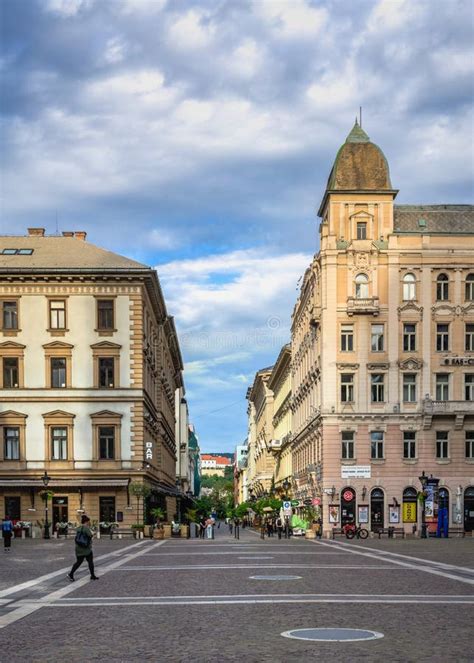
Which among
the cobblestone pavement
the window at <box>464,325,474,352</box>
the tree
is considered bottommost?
the tree

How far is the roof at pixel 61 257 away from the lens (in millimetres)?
67931

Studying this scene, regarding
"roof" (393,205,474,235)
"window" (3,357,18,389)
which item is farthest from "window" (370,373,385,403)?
"window" (3,357,18,389)

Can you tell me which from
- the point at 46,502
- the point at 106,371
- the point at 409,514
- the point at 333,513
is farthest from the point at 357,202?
the point at 46,502

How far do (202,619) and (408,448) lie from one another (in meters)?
57.6

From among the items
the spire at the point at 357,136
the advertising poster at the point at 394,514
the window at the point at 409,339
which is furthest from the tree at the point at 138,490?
the spire at the point at 357,136

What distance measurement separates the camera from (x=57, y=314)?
67500mm

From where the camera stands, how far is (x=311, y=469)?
79.1 meters

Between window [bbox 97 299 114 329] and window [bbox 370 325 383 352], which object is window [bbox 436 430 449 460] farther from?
window [bbox 97 299 114 329]

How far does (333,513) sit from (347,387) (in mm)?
8764

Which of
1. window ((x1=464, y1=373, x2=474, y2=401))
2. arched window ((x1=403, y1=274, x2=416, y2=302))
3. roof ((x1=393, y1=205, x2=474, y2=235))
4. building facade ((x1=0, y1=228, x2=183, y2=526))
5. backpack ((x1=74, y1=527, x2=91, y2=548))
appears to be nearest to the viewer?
backpack ((x1=74, y1=527, x2=91, y2=548))

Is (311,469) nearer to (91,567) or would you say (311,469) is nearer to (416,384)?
(416,384)

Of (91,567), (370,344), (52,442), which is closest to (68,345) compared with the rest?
(52,442)

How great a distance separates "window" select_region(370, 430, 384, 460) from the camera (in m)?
71.8

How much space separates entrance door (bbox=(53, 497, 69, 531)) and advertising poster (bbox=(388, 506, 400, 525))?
21.6 m
